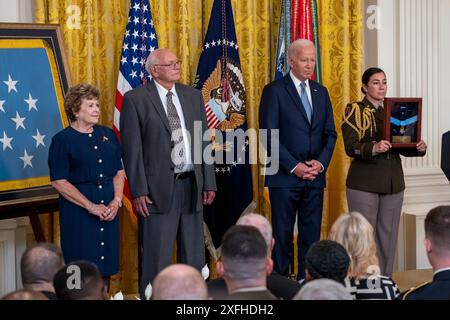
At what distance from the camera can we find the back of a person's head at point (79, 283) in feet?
8.49

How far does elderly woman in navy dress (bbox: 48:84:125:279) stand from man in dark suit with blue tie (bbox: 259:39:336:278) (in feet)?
3.85

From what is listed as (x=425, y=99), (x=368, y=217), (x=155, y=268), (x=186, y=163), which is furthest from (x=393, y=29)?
(x=155, y=268)

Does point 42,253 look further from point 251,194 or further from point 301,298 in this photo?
point 251,194

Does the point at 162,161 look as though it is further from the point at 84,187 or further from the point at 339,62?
the point at 339,62

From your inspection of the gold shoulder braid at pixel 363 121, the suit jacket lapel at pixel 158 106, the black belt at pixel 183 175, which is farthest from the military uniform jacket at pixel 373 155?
the suit jacket lapel at pixel 158 106

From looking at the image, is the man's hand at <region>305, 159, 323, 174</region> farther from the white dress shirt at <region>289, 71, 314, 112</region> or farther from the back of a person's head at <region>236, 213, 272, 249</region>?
the back of a person's head at <region>236, 213, 272, 249</region>

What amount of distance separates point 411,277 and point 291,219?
138cm

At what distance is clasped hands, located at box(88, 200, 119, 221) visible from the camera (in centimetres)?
462

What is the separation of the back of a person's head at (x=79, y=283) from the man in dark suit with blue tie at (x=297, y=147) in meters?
2.72

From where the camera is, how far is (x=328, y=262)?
280cm

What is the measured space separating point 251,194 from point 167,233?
148 cm

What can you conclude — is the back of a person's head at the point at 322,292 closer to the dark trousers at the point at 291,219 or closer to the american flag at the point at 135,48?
the dark trousers at the point at 291,219

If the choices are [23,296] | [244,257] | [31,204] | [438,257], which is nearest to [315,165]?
[31,204]

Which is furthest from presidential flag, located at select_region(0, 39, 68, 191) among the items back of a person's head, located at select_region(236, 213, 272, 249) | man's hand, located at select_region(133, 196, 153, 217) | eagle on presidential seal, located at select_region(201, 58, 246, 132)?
back of a person's head, located at select_region(236, 213, 272, 249)
